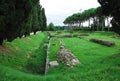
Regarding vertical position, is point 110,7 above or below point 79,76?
above

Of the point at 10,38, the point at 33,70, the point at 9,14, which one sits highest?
the point at 9,14

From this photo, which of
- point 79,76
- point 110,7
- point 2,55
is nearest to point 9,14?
point 2,55

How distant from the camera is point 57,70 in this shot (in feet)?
60.4

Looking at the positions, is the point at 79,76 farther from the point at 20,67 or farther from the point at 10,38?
the point at 10,38

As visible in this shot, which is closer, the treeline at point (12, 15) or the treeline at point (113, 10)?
the treeline at point (113, 10)

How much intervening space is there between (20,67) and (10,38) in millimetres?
4946

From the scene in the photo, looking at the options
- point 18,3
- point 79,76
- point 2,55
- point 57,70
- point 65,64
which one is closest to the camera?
point 79,76

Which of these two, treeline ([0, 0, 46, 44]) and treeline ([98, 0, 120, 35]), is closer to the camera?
treeline ([98, 0, 120, 35])

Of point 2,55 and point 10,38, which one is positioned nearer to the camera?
point 2,55

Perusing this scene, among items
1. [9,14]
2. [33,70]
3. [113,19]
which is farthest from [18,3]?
[113,19]

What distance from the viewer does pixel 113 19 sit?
22609mm

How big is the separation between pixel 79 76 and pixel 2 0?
481 inches

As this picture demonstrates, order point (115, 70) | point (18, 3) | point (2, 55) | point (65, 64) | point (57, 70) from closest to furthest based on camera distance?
1. point (115, 70)
2. point (57, 70)
3. point (65, 64)
4. point (2, 55)
5. point (18, 3)

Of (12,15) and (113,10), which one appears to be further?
(12,15)
